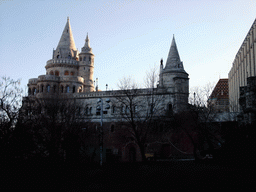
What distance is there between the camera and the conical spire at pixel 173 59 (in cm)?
3949

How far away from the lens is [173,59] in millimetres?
39844

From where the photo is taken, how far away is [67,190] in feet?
37.5

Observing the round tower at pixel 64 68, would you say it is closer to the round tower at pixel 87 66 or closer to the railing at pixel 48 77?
the railing at pixel 48 77

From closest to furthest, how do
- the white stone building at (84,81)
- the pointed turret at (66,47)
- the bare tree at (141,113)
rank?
the bare tree at (141,113) < the white stone building at (84,81) < the pointed turret at (66,47)

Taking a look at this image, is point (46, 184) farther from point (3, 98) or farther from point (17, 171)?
point (3, 98)

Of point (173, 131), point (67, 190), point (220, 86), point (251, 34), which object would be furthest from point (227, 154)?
point (220, 86)

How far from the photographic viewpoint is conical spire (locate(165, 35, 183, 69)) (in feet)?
130

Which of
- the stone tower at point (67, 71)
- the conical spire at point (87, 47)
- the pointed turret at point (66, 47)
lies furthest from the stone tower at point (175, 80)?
the pointed turret at point (66, 47)

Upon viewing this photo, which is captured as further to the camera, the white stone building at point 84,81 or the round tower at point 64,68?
the round tower at point 64,68

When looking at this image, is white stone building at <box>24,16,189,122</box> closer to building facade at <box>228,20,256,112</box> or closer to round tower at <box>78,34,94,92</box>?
round tower at <box>78,34,94,92</box>

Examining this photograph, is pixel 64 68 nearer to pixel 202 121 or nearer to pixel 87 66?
pixel 87 66

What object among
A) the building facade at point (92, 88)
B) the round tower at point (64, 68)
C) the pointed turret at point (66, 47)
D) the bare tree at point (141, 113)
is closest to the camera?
the bare tree at point (141, 113)

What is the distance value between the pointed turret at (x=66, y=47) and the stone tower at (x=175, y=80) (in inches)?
862

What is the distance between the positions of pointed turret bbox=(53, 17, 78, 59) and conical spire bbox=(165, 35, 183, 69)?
22083 millimetres
